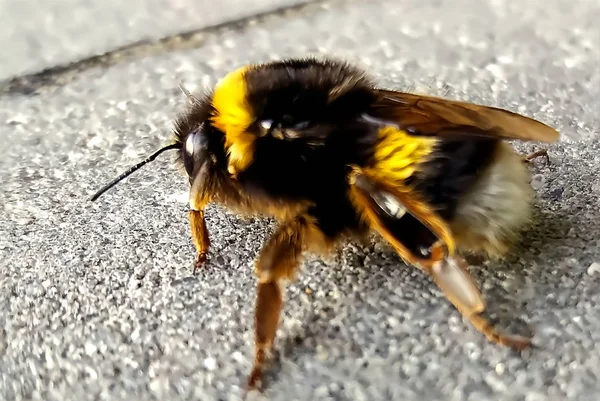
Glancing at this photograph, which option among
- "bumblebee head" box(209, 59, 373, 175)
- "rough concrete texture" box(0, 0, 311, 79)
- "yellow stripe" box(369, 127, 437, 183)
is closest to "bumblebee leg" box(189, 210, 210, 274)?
"bumblebee head" box(209, 59, 373, 175)

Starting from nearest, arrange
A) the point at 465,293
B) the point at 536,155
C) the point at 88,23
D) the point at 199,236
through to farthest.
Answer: the point at 465,293 < the point at 199,236 < the point at 536,155 < the point at 88,23

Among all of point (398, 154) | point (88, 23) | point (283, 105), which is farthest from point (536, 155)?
point (88, 23)

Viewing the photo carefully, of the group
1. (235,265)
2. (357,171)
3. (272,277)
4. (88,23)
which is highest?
(357,171)

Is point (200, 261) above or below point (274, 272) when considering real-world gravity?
below

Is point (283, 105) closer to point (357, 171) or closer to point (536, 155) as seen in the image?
point (357, 171)

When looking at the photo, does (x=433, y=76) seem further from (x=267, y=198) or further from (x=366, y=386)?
(x=366, y=386)

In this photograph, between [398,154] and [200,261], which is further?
[200,261]

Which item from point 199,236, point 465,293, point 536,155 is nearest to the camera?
point 465,293

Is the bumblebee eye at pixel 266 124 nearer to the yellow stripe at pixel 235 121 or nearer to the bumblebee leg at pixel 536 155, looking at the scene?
the yellow stripe at pixel 235 121

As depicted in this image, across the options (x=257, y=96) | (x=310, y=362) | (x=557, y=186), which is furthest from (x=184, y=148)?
(x=557, y=186)
